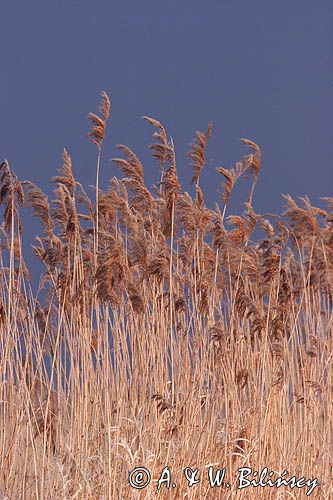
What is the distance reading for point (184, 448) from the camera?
4363 millimetres

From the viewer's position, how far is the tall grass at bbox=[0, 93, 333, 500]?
432cm

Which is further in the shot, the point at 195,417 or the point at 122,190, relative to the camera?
the point at 122,190

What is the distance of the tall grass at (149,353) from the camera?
432cm

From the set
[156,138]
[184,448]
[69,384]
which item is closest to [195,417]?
[184,448]

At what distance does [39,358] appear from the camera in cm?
461

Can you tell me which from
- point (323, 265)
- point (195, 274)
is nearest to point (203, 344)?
point (195, 274)

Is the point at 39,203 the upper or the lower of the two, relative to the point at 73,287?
upper

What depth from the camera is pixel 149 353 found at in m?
4.82

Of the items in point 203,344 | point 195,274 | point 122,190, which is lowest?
point 203,344

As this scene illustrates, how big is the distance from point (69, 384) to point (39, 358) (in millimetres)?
209

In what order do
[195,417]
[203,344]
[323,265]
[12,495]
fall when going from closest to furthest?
[12,495]
[195,417]
[203,344]
[323,265]

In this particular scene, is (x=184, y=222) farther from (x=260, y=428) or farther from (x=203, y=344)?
(x=260, y=428)

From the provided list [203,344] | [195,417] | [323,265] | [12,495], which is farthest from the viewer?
[323,265]

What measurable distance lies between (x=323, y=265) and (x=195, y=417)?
6.26 ft
